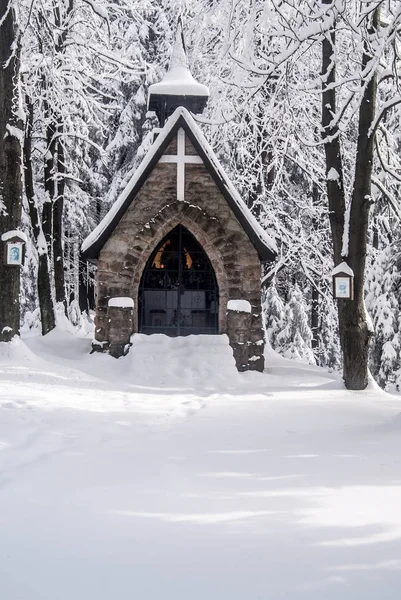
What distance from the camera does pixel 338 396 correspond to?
950 cm

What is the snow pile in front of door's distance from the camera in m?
11.6

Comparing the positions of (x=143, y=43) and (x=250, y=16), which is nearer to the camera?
(x=250, y=16)

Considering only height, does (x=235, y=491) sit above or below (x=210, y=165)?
below

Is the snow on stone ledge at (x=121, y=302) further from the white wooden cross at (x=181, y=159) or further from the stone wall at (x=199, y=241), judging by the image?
the white wooden cross at (x=181, y=159)

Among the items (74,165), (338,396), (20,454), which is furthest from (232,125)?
(20,454)

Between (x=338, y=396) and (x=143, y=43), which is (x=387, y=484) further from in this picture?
(x=143, y=43)

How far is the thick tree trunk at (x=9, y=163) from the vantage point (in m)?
10.7

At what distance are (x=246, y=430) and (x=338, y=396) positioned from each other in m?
3.33

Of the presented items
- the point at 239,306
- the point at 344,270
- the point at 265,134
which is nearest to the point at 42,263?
the point at 239,306

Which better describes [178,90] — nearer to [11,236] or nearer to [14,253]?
[11,236]

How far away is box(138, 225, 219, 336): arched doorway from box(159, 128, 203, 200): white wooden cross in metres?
0.88

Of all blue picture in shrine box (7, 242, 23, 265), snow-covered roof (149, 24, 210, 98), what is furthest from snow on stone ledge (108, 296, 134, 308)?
snow-covered roof (149, 24, 210, 98)

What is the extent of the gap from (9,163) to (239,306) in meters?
5.34

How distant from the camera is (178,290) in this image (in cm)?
1399
